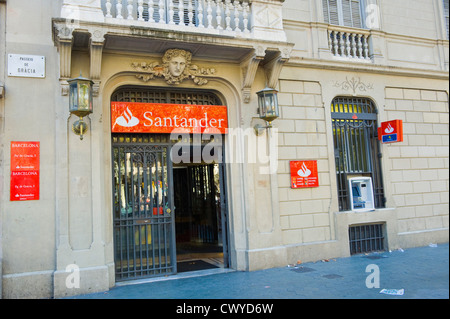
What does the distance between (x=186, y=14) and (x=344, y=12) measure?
4787 mm

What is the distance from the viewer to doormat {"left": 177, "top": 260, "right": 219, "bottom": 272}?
28.6 ft

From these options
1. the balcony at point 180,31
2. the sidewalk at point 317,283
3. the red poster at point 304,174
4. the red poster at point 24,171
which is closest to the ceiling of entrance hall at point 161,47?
the balcony at point 180,31

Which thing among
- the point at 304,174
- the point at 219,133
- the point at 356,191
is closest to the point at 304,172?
the point at 304,174

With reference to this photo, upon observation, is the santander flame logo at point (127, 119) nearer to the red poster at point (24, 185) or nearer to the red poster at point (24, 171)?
the red poster at point (24, 171)

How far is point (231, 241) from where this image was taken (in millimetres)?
8547

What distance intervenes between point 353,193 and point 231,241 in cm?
359

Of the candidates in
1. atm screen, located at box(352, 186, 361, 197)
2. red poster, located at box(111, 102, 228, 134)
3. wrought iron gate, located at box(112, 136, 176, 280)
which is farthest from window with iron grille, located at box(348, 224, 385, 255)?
wrought iron gate, located at box(112, 136, 176, 280)

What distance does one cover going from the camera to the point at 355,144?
10.2 m

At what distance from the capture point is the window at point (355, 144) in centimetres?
986

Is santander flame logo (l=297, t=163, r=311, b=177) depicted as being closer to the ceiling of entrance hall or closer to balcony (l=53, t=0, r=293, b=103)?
balcony (l=53, t=0, r=293, b=103)

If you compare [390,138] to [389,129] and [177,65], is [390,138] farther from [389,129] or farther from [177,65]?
[177,65]

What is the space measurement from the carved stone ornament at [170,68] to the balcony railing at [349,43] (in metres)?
4.11
